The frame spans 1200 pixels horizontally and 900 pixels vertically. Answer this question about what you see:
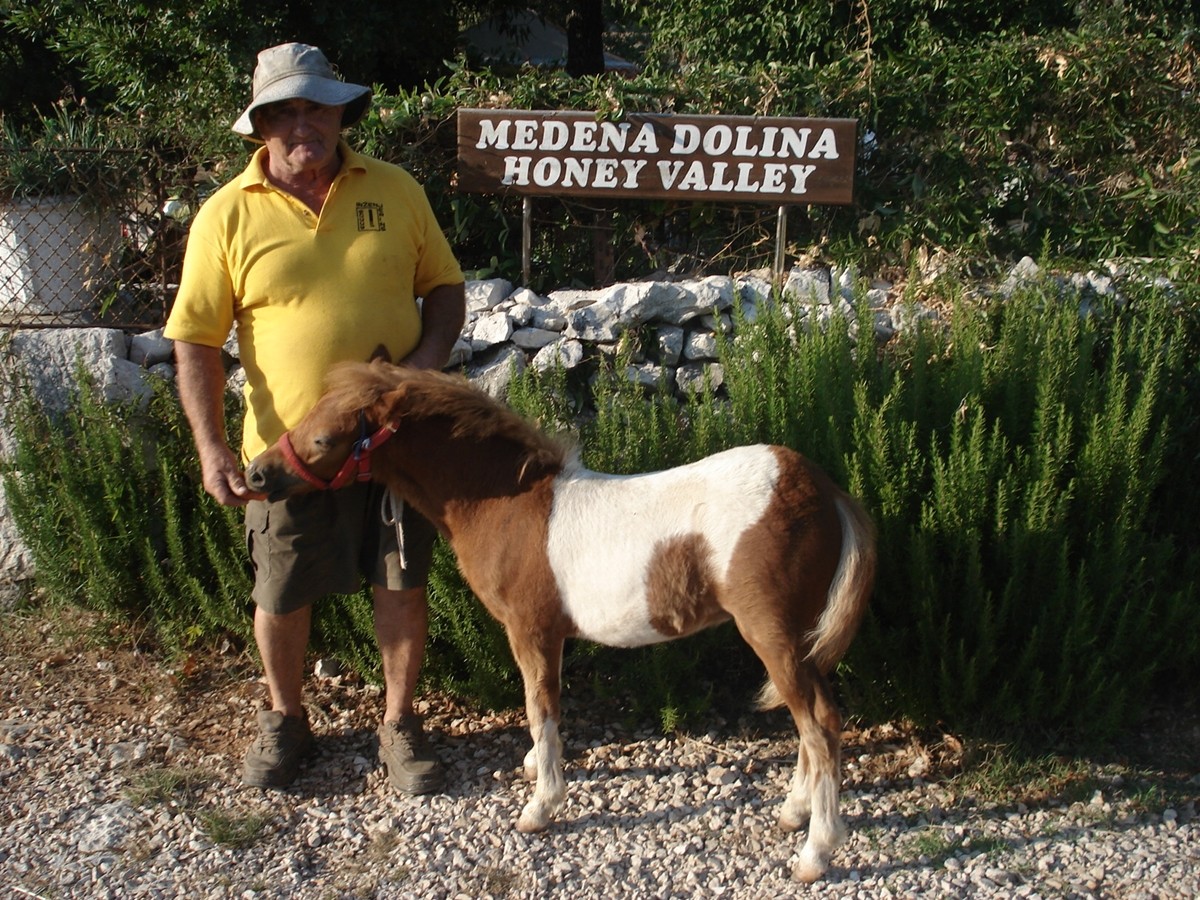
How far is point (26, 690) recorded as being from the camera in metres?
4.45

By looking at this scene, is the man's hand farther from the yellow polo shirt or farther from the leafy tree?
the leafy tree

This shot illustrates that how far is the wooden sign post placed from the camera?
17.2ft

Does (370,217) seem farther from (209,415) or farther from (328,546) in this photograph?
(328,546)

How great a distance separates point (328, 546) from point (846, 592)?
1.67 meters

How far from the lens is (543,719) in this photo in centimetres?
335

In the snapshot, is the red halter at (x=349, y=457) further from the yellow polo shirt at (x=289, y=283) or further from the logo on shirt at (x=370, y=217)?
the logo on shirt at (x=370, y=217)

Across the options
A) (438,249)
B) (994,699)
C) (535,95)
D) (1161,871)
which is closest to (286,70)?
(438,249)

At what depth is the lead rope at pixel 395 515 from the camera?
3.47 metres

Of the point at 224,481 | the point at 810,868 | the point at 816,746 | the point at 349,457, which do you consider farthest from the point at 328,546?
the point at 810,868

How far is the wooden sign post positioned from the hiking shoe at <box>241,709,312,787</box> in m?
2.75

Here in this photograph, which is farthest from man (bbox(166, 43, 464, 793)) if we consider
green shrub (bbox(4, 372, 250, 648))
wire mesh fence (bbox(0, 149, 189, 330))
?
wire mesh fence (bbox(0, 149, 189, 330))

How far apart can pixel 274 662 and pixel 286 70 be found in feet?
6.41

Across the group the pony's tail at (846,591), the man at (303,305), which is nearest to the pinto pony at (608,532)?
the pony's tail at (846,591)

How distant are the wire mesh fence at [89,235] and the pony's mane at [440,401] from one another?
2.53 metres
